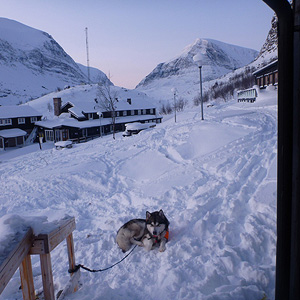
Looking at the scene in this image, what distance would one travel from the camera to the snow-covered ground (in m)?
3.63

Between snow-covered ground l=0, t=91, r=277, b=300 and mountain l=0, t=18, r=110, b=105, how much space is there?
327 ft

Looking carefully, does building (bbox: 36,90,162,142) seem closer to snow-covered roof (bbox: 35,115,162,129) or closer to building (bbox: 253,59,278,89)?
snow-covered roof (bbox: 35,115,162,129)

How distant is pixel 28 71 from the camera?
512ft

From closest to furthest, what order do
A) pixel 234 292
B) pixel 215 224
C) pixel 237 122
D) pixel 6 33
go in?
pixel 234 292 → pixel 215 224 → pixel 237 122 → pixel 6 33

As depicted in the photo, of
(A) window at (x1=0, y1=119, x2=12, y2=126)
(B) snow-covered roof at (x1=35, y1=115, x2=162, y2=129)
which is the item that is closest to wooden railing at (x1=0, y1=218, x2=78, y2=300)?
(B) snow-covered roof at (x1=35, y1=115, x2=162, y2=129)

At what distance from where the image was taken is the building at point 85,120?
135ft

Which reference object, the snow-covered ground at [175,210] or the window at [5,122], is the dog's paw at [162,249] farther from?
the window at [5,122]

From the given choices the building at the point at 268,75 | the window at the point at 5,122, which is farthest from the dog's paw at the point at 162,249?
the window at the point at 5,122

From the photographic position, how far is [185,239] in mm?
4926

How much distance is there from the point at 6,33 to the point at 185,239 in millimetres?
242005

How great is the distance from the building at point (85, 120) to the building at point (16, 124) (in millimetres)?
1881

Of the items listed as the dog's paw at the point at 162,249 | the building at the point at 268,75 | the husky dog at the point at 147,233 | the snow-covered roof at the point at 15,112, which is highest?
the building at the point at 268,75
